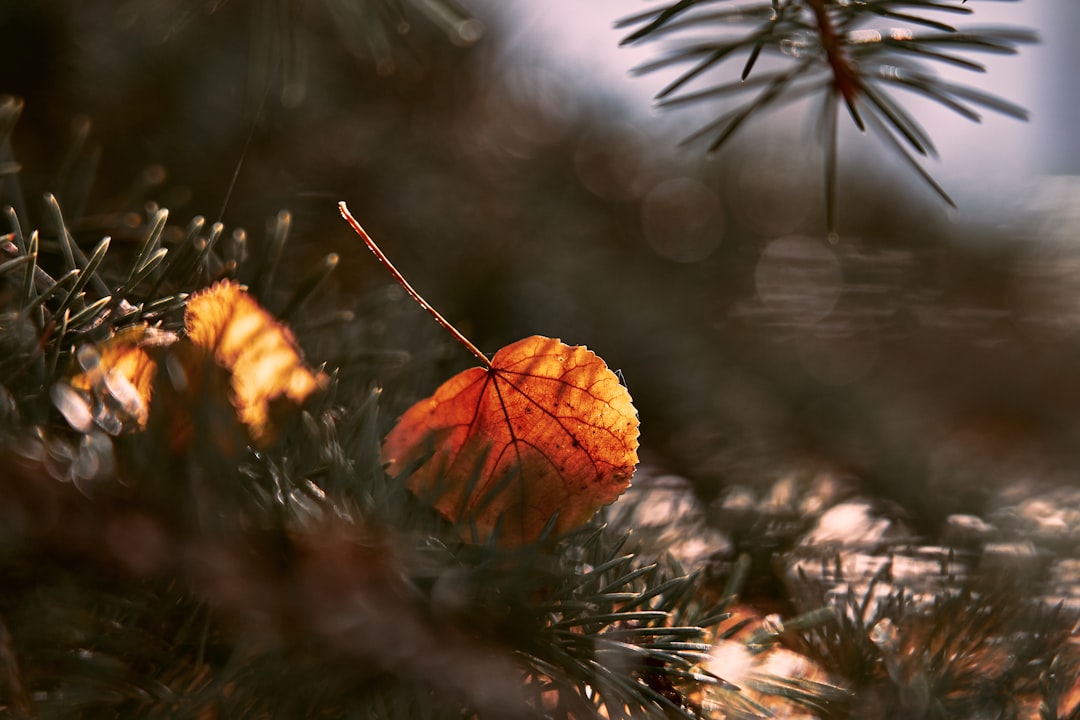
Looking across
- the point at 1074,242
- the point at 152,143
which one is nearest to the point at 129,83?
the point at 152,143

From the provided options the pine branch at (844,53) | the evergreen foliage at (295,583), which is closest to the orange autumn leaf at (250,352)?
the evergreen foliage at (295,583)

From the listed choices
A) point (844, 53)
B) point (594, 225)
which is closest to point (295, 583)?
point (844, 53)

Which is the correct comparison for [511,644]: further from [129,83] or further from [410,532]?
[129,83]

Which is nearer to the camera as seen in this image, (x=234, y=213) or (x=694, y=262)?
(x=234, y=213)

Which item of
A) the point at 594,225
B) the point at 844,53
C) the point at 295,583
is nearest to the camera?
the point at 295,583

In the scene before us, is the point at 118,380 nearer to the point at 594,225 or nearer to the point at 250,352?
the point at 250,352

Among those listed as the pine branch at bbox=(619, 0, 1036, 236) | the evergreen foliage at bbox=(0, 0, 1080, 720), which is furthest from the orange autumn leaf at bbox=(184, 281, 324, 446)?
the pine branch at bbox=(619, 0, 1036, 236)

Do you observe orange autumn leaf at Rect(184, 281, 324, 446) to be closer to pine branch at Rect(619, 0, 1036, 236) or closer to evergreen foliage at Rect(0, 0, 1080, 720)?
evergreen foliage at Rect(0, 0, 1080, 720)
